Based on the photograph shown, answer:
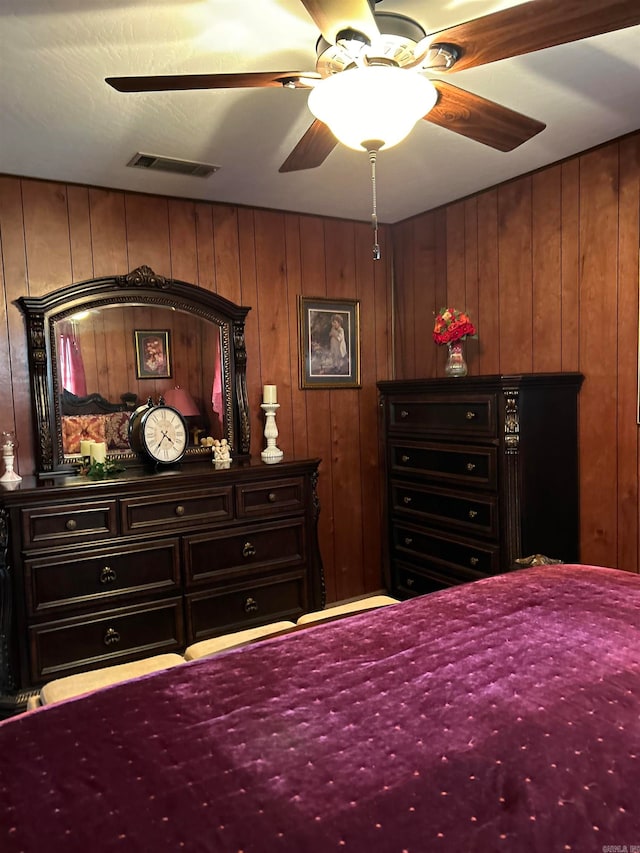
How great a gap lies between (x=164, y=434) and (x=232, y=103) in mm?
1658

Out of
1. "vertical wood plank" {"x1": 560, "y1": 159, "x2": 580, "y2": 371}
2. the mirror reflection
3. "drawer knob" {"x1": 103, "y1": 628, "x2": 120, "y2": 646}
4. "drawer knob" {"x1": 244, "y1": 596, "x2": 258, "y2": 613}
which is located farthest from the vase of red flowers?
"drawer knob" {"x1": 103, "y1": 628, "x2": 120, "y2": 646}

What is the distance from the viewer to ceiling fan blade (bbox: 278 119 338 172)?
1.96 meters

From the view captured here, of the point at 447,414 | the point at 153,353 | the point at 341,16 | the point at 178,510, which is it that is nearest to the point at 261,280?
the point at 153,353

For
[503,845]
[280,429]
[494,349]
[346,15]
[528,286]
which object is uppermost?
[346,15]

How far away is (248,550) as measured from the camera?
123 inches

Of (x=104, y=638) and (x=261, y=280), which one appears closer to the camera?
(x=104, y=638)

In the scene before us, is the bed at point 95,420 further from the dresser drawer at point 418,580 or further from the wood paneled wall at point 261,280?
the dresser drawer at point 418,580

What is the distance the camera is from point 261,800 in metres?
0.86

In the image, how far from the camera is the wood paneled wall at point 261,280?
3.03 meters

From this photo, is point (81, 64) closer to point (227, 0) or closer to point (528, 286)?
point (227, 0)

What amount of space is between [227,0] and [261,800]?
1942 millimetres

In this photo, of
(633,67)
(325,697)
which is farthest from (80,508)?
(633,67)

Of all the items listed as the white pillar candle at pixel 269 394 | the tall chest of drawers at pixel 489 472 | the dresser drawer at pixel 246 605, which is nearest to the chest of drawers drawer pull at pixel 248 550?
the dresser drawer at pixel 246 605

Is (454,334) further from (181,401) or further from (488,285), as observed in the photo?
(181,401)
